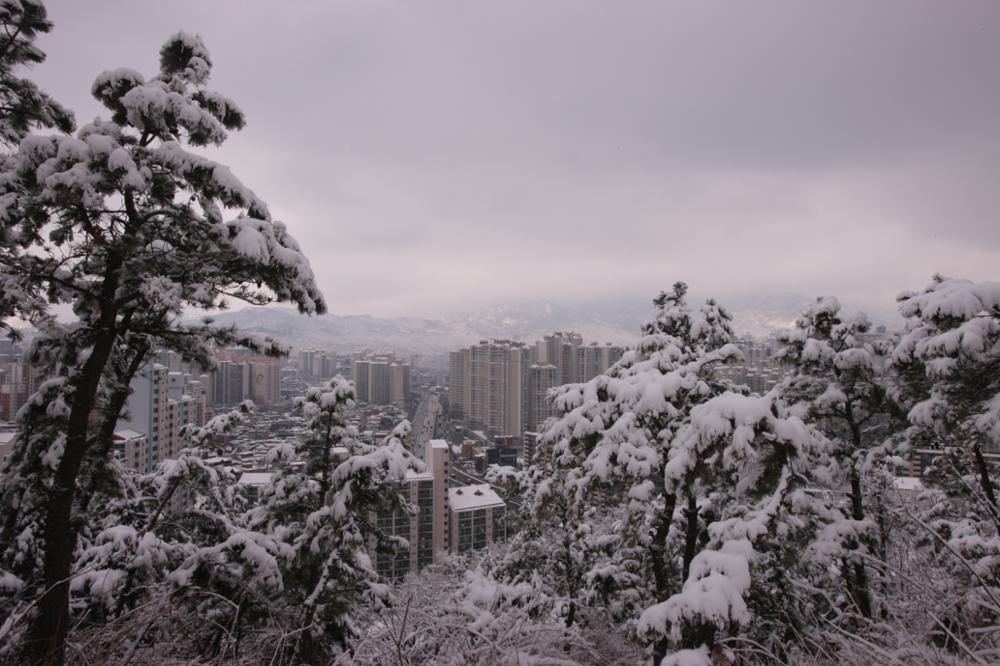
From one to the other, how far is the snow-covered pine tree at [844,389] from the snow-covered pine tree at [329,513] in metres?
6.19

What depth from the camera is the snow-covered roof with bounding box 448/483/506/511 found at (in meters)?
35.3

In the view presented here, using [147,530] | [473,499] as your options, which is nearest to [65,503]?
[147,530]

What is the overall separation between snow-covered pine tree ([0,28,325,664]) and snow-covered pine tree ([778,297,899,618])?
7.43m

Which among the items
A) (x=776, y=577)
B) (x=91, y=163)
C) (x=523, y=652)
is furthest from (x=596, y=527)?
(x=91, y=163)

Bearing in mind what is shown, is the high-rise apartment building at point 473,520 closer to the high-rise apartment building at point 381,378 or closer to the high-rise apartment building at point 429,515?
the high-rise apartment building at point 429,515

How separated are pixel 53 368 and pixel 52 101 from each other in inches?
137

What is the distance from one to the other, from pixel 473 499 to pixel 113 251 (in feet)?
117

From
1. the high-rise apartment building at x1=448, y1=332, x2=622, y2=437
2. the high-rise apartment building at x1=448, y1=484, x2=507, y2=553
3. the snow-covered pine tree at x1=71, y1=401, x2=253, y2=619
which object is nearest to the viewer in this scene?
the snow-covered pine tree at x1=71, y1=401, x2=253, y2=619

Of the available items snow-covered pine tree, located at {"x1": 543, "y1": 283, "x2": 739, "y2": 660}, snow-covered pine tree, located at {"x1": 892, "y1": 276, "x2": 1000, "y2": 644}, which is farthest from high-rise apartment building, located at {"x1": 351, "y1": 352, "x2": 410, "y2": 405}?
snow-covered pine tree, located at {"x1": 892, "y1": 276, "x2": 1000, "y2": 644}

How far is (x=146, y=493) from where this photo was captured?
7.93 m

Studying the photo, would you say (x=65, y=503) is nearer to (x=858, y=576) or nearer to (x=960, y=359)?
(x=960, y=359)

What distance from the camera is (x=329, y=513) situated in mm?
6477

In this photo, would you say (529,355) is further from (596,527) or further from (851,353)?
(851,353)

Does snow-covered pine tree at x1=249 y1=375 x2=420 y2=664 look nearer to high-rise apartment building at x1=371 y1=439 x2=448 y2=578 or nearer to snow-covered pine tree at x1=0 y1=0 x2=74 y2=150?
snow-covered pine tree at x1=0 y1=0 x2=74 y2=150
